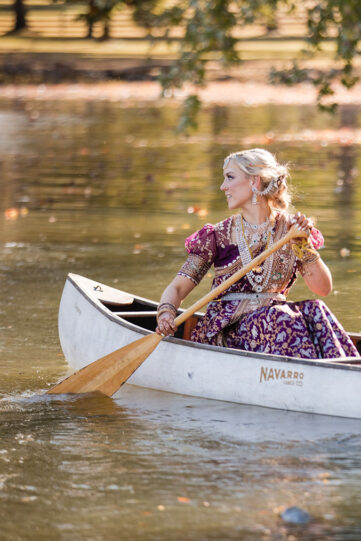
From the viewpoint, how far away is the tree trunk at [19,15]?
53.1 m

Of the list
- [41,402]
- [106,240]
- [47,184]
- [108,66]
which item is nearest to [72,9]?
[108,66]

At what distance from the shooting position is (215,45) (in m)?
13.6

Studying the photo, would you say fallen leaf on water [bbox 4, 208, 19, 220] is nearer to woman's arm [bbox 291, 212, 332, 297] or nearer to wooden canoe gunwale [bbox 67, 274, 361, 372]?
wooden canoe gunwale [bbox 67, 274, 361, 372]

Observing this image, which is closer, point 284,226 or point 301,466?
point 301,466

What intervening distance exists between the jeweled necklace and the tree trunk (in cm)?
4824

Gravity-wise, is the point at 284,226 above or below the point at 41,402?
above

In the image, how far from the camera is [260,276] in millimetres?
6492

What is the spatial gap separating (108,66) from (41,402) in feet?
119

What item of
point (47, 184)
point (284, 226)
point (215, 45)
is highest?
point (215, 45)

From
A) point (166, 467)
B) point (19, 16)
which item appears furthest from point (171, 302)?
point (19, 16)

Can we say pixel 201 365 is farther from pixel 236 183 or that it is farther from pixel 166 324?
pixel 236 183

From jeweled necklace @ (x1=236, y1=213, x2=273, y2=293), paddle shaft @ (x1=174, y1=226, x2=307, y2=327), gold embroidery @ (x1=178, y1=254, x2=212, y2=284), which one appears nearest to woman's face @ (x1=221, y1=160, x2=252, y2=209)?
jeweled necklace @ (x1=236, y1=213, x2=273, y2=293)

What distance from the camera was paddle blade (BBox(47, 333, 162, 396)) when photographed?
6.62m

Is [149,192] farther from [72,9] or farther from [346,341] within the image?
[72,9]
